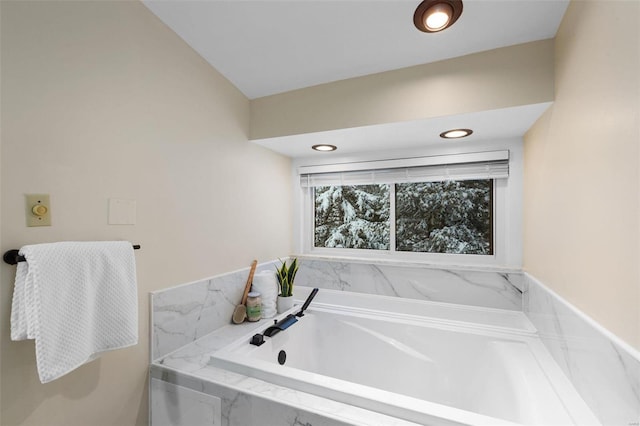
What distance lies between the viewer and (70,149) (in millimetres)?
936

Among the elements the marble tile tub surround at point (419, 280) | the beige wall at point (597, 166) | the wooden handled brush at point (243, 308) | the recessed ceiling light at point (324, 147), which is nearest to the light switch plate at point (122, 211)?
the wooden handled brush at point (243, 308)

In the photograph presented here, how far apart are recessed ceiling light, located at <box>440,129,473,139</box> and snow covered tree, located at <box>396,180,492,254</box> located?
0.40 meters

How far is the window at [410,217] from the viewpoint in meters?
1.92

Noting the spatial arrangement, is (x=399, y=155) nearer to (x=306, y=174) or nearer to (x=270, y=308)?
(x=306, y=174)

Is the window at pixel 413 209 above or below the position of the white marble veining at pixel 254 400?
above

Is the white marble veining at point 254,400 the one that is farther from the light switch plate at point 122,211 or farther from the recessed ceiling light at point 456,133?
the recessed ceiling light at point 456,133

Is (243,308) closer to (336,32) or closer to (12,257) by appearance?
(12,257)

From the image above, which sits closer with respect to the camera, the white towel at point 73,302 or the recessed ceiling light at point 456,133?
the white towel at point 73,302

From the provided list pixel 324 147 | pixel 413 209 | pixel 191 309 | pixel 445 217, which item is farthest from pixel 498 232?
pixel 191 309

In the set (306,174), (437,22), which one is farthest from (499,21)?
(306,174)

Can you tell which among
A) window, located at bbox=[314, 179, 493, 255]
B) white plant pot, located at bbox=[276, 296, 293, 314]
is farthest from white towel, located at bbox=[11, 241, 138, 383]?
window, located at bbox=[314, 179, 493, 255]

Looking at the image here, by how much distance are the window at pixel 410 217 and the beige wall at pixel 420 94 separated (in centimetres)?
76

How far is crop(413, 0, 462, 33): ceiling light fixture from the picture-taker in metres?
1.04

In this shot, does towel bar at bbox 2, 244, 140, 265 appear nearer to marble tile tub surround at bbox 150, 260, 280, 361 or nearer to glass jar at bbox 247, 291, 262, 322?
marble tile tub surround at bbox 150, 260, 280, 361
